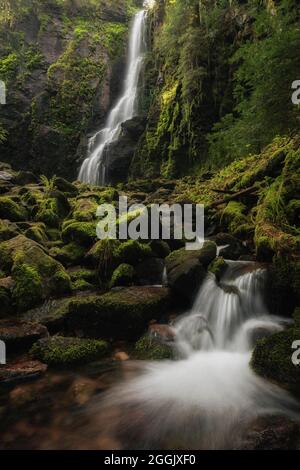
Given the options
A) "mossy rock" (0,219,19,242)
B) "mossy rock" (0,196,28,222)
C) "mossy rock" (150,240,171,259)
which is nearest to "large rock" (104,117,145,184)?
"mossy rock" (0,196,28,222)

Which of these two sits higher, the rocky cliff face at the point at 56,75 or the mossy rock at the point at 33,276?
the rocky cliff face at the point at 56,75

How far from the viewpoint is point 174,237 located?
7.70 meters

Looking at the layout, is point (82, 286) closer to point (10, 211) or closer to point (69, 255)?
point (69, 255)

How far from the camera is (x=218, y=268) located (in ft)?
20.9

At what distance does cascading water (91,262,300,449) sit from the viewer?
10.9 ft

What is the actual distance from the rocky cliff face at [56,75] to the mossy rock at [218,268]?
17.1m

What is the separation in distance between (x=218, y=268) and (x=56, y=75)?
994 inches

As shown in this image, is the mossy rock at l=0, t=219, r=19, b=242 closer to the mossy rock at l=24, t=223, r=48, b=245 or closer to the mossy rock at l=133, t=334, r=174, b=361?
the mossy rock at l=24, t=223, r=48, b=245

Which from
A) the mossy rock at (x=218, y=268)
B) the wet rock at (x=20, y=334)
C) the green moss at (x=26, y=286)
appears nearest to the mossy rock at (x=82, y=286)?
the green moss at (x=26, y=286)

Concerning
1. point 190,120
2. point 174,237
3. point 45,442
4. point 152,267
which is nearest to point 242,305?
point 152,267

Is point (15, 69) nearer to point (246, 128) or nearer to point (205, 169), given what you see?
point (205, 169)

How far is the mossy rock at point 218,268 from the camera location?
632cm

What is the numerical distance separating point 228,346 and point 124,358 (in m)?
1.50
